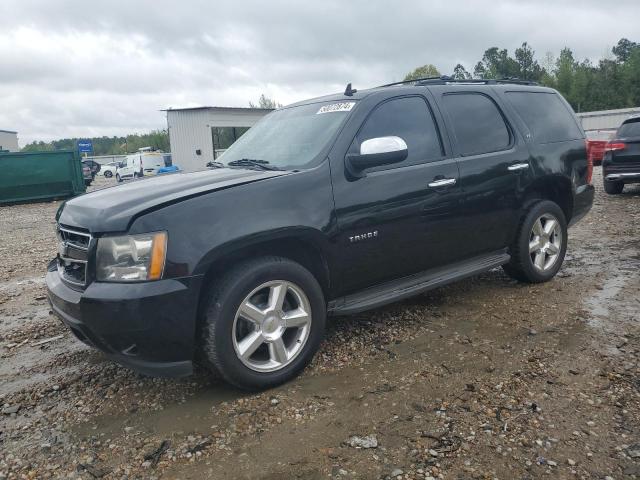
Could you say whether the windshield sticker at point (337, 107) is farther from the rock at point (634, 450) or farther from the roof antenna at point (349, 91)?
the rock at point (634, 450)

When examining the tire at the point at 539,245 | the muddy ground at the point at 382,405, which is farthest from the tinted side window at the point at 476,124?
the muddy ground at the point at 382,405

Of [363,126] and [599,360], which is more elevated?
[363,126]

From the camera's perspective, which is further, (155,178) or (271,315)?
(155,178)

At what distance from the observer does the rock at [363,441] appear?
2.56 m

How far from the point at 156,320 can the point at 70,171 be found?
16.7 m

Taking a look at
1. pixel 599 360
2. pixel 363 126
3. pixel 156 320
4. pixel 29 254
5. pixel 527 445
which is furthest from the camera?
pixel 29 254

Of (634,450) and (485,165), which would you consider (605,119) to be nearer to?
(485,165)

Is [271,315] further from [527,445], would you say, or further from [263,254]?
[527,445]

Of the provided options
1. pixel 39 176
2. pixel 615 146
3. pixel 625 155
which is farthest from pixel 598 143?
pixel 39 176

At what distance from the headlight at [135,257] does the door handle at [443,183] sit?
202cm

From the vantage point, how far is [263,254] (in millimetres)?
3166

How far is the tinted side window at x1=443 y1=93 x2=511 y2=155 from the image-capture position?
13.8 feet

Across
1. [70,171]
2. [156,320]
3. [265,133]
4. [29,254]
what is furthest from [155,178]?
[70,171]

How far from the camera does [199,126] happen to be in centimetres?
2883
